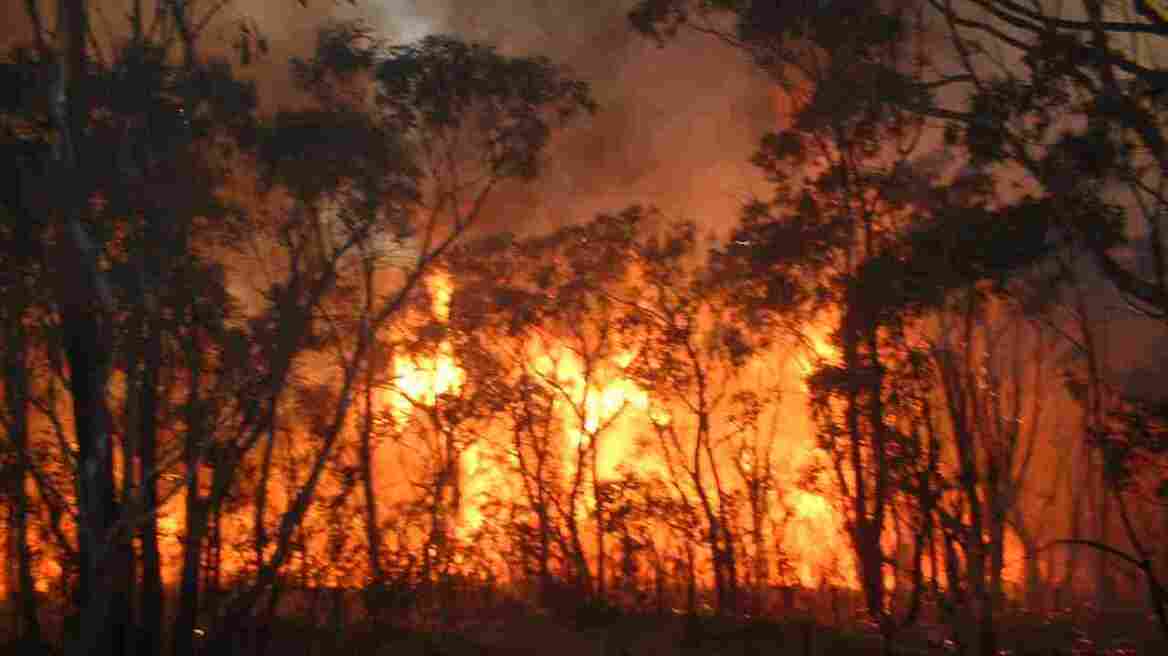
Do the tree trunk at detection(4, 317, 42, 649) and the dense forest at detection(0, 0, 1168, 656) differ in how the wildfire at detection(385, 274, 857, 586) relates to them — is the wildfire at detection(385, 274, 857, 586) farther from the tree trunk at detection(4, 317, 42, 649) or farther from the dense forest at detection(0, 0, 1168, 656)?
the tree trunk at detection(4, 317, 42, 649)

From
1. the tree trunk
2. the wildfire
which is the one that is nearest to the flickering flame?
the wildfire

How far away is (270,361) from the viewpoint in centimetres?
1326

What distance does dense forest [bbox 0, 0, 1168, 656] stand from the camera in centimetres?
1180

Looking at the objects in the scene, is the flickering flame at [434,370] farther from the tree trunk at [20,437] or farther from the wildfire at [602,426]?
the tree trunk at [20,437]

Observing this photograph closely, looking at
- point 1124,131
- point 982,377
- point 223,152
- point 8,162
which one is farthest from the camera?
point 982,377

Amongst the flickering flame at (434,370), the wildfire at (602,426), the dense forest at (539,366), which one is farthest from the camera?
the wildfire at (602,426)

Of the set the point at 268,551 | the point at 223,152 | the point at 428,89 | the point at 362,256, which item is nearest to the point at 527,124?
the point at 428,89

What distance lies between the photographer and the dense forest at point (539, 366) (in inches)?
464

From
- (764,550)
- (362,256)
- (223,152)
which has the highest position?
(223,152)

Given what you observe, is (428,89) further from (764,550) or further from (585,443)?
(764,550)

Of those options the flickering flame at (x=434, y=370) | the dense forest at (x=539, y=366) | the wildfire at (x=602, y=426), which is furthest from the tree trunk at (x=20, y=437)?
the wildfire at (x=602, y=426)

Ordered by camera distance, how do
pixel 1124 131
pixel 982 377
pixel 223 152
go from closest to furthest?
pixel 1124 131 < pixel 223 152 < pixel 982 377

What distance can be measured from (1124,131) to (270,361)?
30.3 feet

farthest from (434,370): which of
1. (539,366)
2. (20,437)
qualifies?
(20,437)
